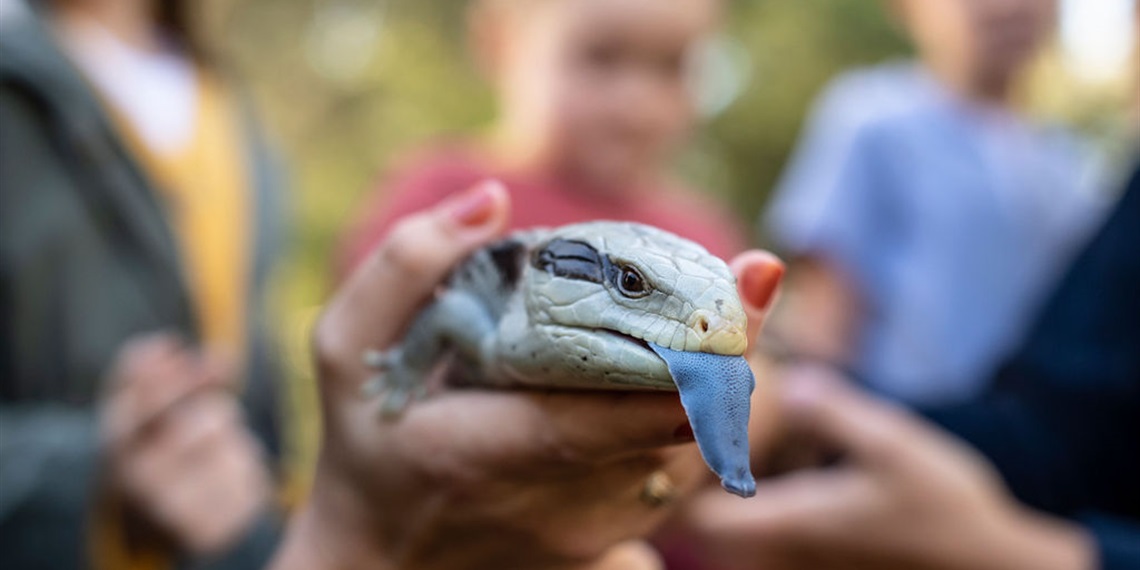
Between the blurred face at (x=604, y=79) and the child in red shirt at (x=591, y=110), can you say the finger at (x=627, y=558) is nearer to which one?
the child in red shirt at (x=591, y=110)

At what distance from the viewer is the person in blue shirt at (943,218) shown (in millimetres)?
3975

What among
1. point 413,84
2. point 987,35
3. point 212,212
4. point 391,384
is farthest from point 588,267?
point 413,84

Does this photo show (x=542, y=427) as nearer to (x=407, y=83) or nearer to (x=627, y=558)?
(x=627, y=558)

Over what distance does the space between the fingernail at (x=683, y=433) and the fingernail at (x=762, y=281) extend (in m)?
0.22

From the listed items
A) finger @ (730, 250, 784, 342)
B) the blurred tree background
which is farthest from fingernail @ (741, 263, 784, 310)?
the blurred tree background

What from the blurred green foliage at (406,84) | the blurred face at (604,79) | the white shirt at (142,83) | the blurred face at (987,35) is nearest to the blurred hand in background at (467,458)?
the blurred face at (604,79)

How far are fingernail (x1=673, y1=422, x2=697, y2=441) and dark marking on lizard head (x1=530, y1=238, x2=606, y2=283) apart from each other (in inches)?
7.7

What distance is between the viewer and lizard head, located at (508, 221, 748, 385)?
1.01 m

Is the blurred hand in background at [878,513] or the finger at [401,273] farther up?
the finger at [401,273]

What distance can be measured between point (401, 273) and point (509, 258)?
6.4 inches

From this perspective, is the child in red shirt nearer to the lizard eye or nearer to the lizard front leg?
the lizard front leg

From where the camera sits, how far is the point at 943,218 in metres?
4.03

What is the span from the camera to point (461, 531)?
4.33 ft

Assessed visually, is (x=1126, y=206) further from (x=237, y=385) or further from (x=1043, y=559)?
(x=237, y=385)
